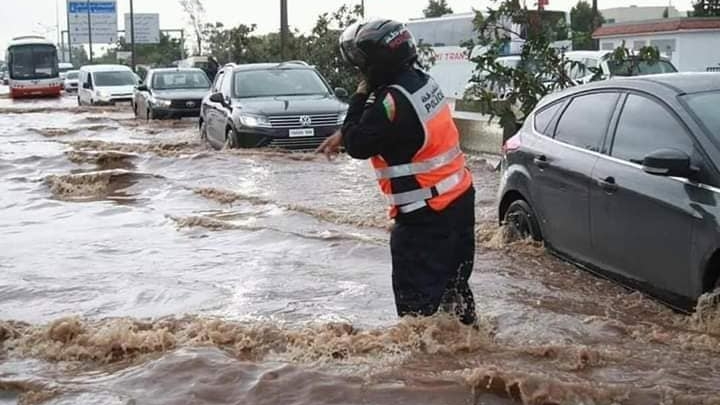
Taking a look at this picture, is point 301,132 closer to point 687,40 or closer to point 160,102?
point 160,102

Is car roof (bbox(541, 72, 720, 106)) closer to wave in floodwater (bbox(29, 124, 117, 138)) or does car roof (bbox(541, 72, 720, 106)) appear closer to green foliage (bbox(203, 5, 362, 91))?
green foliage (bbox(203, 5, 362, 91))

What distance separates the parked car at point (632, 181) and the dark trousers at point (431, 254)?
46.2 inches

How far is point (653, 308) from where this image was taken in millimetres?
5641

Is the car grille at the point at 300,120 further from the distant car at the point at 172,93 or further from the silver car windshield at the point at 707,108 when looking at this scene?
the silver car windshield at the point at 707,108

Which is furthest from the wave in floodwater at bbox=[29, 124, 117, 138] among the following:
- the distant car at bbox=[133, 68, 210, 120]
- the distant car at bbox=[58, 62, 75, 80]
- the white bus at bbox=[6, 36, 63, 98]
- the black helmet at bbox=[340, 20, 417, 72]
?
the distant car at bbox=[58, 62, 75, 80]

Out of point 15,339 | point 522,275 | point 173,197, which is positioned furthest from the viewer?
point 173,197

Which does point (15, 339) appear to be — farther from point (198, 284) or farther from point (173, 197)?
point (173, 197)

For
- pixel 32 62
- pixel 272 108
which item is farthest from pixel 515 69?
pixel 32 62

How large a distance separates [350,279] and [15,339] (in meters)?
2.50

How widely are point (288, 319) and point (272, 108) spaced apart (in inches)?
354

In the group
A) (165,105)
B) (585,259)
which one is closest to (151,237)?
(585,259)

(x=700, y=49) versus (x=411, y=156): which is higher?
(x=700, y=49)

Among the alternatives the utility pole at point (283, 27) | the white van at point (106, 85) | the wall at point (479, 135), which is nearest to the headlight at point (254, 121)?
the wall at point (479, 135)

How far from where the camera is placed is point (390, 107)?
441cm
